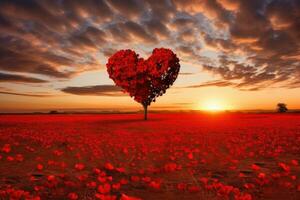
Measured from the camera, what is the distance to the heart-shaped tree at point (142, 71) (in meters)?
49.2

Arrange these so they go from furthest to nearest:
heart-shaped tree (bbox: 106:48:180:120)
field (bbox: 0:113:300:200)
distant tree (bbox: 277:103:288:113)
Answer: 1. distant tree (bbox: 277:103:288:113)
2. heart-shaped tree (bbox: 106:48:180:120)
3. field (bbox: 0:113:300:200)

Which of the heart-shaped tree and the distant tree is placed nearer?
the heart-shaped tree

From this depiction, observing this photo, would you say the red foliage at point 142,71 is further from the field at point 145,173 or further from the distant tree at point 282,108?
the distant tree at point 282,108

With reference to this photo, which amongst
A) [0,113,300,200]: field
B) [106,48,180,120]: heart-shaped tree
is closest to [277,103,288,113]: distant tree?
[106,48,180,120]: heart-shaped tree

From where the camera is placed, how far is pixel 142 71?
4912 centimetres

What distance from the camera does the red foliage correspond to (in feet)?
161

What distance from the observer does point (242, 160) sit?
1346cm

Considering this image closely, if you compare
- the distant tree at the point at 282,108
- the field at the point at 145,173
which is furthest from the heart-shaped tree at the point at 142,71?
the distant tree at the point at 282,108

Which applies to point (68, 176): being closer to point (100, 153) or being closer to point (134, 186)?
point (134, 186)

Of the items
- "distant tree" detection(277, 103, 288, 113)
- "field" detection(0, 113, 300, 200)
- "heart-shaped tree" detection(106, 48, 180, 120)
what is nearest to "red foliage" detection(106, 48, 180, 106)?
"heart-shaped tree" detection(106, 48, 180, 120)

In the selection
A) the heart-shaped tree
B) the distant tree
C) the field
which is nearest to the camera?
the field

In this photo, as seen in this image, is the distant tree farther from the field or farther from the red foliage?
the field

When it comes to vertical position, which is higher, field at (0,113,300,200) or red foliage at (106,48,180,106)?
red foliage at (106,48,180,106)

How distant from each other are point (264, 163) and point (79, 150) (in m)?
8.79
